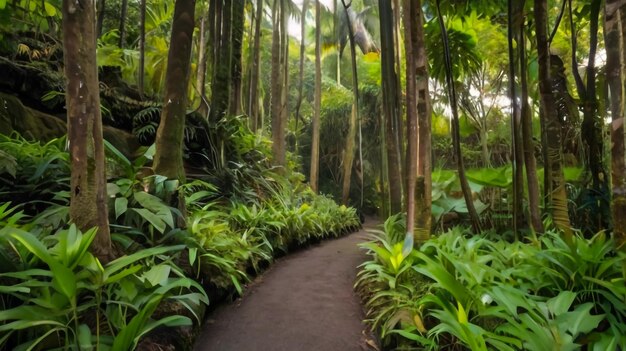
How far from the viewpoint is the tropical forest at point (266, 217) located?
187cm

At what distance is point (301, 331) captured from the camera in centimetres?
262

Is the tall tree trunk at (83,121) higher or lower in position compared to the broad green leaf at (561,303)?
higher

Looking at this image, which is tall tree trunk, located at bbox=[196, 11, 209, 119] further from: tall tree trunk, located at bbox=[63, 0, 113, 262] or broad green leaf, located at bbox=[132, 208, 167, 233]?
tall tree trunk, located at bbox=[63, 0, 113, 262]

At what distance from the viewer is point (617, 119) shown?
224cm

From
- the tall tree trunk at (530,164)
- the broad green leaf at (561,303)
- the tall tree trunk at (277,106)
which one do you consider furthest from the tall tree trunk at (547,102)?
the tall tree trunk at (277,106)

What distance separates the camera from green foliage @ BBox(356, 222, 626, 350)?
5.99 feet

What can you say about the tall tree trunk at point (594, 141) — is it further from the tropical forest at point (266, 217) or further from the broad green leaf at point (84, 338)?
the broad green leaf at point (84, 338)

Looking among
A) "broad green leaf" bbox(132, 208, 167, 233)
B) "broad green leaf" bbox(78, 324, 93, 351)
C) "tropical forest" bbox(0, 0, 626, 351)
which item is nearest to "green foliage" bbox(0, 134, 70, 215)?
"tropical forest" bbox(0, 0, 626, 351)

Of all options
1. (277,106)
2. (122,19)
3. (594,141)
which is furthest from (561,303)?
(277,106)

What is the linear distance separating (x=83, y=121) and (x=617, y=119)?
11.1ft

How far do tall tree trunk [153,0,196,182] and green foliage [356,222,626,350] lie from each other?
2.57 meters

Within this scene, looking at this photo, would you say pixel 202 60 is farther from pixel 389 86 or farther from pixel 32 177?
pixel 32 177

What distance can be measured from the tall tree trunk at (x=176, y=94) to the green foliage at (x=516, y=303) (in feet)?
8.43

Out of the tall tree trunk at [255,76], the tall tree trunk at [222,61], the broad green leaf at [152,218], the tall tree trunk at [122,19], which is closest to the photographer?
the broad green leaf at [152,218]
